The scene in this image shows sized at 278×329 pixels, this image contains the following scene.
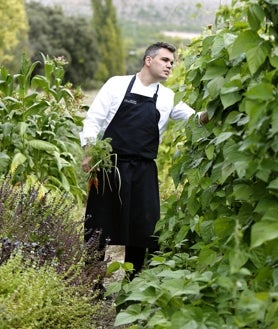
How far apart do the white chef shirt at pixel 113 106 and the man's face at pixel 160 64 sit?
0.08 metres

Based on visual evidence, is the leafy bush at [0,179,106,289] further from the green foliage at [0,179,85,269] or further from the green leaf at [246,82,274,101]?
the green leaf at [246,82,274,101]

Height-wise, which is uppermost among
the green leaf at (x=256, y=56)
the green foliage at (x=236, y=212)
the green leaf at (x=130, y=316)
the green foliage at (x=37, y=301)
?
the green leaf at (x=256, y=56)

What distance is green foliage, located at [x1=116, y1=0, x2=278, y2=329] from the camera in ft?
7.71

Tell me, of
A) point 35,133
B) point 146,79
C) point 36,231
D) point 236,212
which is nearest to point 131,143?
point 146,79

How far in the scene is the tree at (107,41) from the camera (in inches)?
1682

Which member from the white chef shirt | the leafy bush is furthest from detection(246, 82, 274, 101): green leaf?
the white chef shirt

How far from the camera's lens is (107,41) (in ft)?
144

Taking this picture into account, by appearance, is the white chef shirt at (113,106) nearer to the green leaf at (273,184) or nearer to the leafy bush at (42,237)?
the leafy bush at (42,237)

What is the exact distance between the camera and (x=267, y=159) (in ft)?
7.99

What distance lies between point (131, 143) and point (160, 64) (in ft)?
1.68

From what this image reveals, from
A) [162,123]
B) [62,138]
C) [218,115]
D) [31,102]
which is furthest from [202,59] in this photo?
[62,138]

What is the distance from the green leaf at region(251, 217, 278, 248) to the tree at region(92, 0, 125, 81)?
128ft

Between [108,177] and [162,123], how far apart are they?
18.7 inches

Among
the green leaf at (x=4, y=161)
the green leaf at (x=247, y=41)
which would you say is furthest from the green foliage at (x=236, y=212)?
the green leaf at (x=4, y=161)
